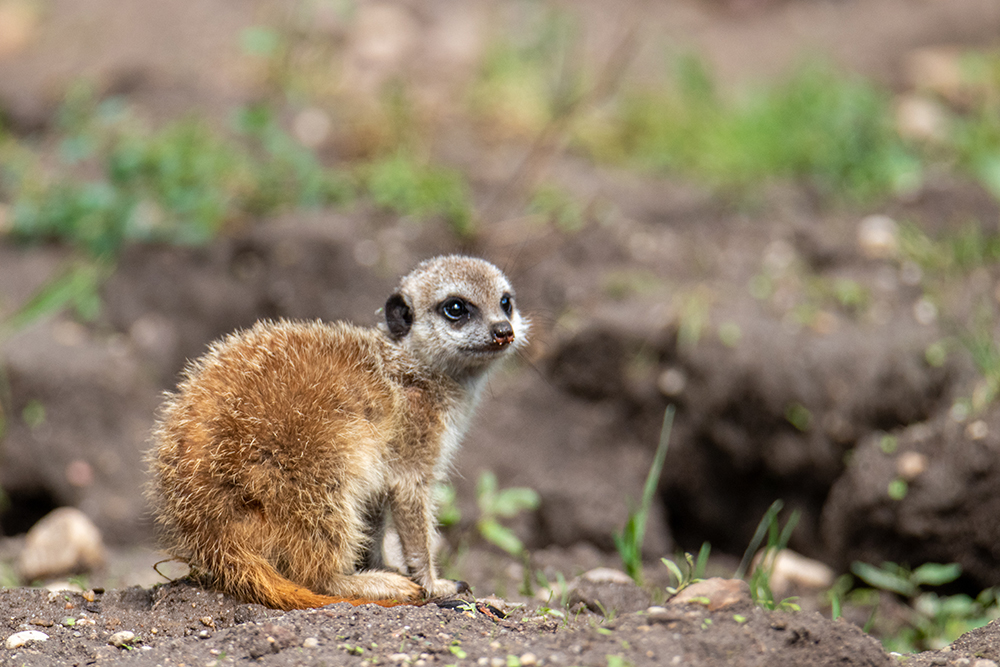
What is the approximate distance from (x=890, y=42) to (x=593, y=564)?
7492 mm

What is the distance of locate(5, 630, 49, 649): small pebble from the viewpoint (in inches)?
106

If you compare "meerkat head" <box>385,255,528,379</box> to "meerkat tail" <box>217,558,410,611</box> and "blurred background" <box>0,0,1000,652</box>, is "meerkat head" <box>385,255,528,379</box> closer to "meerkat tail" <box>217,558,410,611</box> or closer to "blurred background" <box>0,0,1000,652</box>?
"blurred background" <box>0,0,1000,652</box>

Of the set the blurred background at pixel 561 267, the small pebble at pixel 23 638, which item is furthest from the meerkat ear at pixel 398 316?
the small pebble at pixel 23 638

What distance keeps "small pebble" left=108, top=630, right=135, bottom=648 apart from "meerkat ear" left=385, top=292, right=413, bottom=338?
57.9 inches

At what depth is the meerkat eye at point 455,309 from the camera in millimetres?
3617

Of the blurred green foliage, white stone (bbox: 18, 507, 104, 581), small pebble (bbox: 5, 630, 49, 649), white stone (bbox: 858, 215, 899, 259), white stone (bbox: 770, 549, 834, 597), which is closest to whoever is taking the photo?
small pebble (bbox: 5, 630, 49, 649)

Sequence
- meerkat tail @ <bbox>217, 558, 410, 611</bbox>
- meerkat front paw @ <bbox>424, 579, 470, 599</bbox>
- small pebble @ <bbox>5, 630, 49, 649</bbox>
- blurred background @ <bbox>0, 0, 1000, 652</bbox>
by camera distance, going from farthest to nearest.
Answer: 1. blurred background @ <bbox>0, 0, 1000, 652</bbox>
2. meerkat front paw @ <bbox>424, 579, 470, 599</bbox>
3. meerkat tail @ <bbox>217, 558, 410, 611</bbox>
4. small pebble @ <bbox>5, 630, 49, 649</bbox>

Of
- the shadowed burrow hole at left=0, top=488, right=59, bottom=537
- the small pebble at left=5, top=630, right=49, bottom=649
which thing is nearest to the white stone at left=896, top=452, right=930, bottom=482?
the small pebble at left=5, top=630, right=49, bottom=649

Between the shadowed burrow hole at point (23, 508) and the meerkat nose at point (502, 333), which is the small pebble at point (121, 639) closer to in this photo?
the meerkat nose at point (502, 333)

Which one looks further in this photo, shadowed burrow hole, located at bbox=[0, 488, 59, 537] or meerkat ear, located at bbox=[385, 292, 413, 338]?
shadowed burrow hole, located at bbox=[0, 488, 59, 537]

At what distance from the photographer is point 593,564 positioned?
4.43 m

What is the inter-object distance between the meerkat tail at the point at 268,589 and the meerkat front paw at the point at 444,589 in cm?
24

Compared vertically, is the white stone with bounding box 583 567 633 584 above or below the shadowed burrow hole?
above

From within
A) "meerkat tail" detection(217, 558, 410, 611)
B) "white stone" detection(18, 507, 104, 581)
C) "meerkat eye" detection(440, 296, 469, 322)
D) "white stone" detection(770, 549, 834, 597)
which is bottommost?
"white stone" detection(770, 549, 834, 597)
